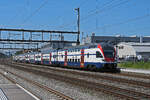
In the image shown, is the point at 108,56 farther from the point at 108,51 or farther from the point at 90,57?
the point at 90,57

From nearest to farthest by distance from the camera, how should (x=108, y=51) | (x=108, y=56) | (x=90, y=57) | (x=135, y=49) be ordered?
(x=108, y=56)
(x=108, y=51)
(x=90, y=57)
(x=135, y=49)

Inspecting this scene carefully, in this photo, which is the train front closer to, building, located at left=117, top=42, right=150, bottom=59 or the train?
the train

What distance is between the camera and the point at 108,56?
1093 inches

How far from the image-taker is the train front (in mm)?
27438

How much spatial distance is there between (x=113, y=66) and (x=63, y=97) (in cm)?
1703

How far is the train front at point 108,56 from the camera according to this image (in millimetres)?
27438

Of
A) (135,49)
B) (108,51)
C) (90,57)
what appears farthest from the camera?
(135,49)

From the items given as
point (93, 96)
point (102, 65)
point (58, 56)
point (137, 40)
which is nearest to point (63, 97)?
point (93, 96)

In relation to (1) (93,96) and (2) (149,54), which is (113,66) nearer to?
(1) (93,96)

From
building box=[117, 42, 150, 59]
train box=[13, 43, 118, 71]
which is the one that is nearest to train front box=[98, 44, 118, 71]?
train box=[13, 43, 118, 71]

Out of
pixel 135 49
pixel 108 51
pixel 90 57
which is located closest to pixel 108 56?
pixel 108 51

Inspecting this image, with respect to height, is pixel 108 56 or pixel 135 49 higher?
pixel 135 49

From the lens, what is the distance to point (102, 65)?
27406 mm

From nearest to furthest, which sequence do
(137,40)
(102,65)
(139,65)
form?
1. (102,65)
2. (139,65)
3. (137,40)
